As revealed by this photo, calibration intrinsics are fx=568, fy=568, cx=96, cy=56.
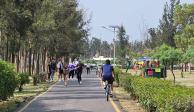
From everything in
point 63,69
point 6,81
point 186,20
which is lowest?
point 6,81

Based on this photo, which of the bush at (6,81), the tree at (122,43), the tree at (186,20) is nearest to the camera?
the bush at (6,81)

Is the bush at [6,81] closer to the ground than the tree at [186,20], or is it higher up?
closer to the ground

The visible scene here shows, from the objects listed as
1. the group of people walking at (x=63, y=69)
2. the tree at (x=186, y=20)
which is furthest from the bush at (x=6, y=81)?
the tree at (x=186, y=20)

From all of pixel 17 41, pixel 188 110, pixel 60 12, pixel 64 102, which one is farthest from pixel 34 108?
pixel 60 12

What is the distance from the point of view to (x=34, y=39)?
140ft

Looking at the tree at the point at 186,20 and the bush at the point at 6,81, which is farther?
the tree at the point at 186,20

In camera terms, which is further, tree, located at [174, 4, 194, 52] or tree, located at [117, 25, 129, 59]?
tree, located at [117, 25, 129, 59]

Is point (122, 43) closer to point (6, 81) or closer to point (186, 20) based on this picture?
point (186, 20)

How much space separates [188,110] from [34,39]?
105 ft

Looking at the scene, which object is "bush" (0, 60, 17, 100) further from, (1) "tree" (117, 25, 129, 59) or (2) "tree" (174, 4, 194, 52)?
(1) "tree" (117, 25, 129, 59)

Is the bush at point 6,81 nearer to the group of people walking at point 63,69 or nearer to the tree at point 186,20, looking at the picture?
the group of people walking at point 63,69

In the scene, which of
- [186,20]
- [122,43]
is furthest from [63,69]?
[122,43]

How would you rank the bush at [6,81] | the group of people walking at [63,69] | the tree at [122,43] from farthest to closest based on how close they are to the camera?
the tree at [122,43] → the group of people walking at [63,69] → the bush at [6,81]

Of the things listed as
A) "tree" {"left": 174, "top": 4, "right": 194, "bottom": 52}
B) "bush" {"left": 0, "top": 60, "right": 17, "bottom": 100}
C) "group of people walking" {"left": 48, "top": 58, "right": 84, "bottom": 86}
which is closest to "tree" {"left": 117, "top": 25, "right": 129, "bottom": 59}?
"tree" {"left": 174, "top": 4, "right": 194, "bottom": 52}
